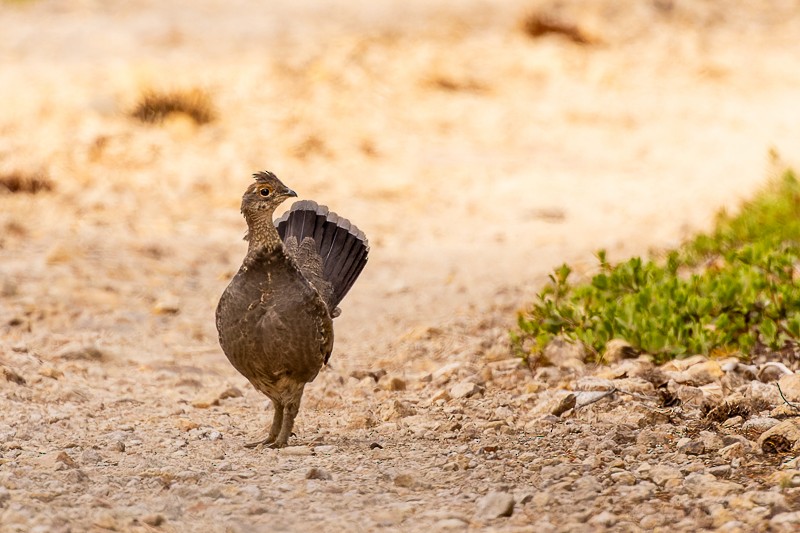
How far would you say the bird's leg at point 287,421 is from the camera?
500 centimetres

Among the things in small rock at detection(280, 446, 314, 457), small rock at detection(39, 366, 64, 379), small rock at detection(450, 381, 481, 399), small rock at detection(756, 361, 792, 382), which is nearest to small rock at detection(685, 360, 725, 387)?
small rock at detection(756, 361, 792, 382)

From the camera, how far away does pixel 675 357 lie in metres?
5.89

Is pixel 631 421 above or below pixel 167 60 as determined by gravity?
below

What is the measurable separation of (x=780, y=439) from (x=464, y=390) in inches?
65.4

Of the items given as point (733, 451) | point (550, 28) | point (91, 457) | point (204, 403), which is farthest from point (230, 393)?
point (550, 28)

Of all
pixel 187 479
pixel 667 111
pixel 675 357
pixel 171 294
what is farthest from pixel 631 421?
pixel 667 111

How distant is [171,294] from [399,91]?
643 centimetres

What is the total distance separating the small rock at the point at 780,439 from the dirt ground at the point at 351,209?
2.31ft

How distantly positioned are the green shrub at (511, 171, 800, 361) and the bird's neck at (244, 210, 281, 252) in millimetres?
1859

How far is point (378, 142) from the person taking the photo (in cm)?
1270

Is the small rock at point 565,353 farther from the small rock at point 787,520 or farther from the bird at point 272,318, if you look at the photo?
the small rock at point 787,520

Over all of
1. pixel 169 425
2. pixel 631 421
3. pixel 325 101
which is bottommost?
pixel 169 425

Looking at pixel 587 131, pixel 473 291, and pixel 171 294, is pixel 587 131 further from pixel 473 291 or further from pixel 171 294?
pixel 171 294

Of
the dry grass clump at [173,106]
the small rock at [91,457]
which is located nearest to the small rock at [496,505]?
the small rock at [91,457]
